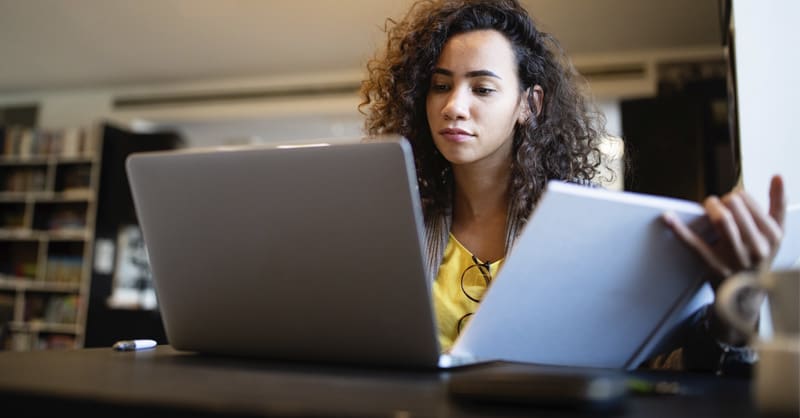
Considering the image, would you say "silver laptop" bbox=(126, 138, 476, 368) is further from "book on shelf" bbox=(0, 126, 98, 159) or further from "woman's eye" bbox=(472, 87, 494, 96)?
"book on shelf" bbox=(0, 126, 98, 159)

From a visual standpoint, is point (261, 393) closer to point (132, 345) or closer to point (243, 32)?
point (132, 345)

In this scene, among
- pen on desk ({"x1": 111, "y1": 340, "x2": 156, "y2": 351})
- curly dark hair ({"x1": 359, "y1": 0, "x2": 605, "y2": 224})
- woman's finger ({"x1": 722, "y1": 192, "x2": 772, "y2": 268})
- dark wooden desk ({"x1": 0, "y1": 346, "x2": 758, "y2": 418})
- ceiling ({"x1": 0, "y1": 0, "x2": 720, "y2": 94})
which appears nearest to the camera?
dark wooden desk ({"x1": 0, "y1": 346, "x2": 758, "y2": 418})

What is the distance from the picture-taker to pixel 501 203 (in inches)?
56.3

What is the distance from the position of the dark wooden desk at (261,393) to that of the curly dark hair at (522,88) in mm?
771

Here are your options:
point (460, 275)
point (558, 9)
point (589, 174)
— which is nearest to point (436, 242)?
point (460, 275)

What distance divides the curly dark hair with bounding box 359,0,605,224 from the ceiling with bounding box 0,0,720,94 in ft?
7.12

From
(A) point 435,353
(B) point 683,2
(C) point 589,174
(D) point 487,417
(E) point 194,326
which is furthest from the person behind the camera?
(B) point 683,2

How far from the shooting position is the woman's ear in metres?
1.48

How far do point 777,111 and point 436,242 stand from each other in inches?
36.2

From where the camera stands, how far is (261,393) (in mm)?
507

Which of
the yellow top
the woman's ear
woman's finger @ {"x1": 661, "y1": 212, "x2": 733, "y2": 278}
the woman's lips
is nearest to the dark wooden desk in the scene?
woman's finger @ {"x1": 661, "y1": 212, "x2": 733, "y2": 278}

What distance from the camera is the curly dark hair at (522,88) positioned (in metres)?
1.45

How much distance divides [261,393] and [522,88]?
1.10 m

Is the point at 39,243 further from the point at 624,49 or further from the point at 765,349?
the point at 765,349
